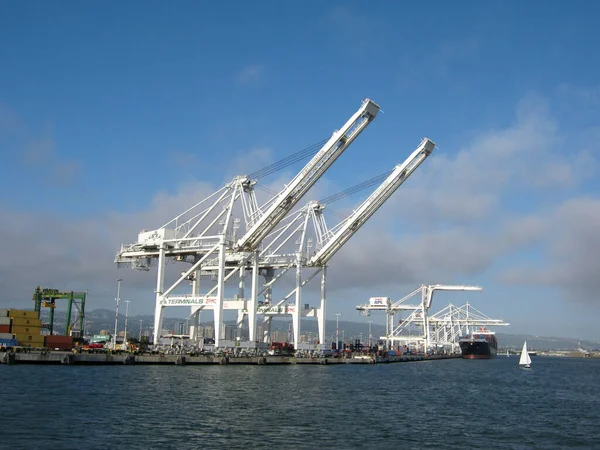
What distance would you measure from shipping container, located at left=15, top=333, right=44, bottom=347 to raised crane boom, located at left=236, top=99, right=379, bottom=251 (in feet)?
72.5

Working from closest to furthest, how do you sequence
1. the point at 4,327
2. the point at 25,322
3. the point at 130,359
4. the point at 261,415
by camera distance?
the point at 261,415, the point at 130,359, the point at 4,327, the point at 25,322

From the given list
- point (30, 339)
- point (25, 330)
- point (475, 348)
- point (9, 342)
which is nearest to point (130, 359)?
point (9, 342)

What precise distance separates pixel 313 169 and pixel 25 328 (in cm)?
3140

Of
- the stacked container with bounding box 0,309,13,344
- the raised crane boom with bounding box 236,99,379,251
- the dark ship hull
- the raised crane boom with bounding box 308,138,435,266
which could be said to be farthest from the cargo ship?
the stacked container with bounding box 0,309,13,344

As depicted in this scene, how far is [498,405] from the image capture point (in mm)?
36594

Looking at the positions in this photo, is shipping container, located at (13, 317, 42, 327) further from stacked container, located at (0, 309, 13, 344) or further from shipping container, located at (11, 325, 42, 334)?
stacked container, located at (0, 309, 13, 344)

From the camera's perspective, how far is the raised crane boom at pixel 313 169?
5775cm

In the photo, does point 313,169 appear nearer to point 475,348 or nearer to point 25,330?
point 25,330

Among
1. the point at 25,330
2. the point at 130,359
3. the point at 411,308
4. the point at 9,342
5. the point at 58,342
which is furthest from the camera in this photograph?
the point at 411,308

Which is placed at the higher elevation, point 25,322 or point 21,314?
point 21,314

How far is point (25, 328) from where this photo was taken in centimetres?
6031

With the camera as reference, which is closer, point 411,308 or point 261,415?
point 261,415

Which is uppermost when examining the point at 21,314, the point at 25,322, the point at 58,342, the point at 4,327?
the point at 21,314

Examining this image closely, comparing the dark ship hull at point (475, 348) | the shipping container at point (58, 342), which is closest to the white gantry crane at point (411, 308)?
the dark ship hull at point (475, 348)
